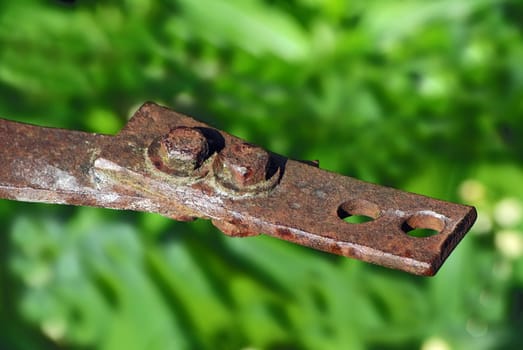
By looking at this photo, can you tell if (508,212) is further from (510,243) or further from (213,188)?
(213,188)

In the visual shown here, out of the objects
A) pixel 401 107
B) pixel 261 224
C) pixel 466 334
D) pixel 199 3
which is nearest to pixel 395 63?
pixel 401 107

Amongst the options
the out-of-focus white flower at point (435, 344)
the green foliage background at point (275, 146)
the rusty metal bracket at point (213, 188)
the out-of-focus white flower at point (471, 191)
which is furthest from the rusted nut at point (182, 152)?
the out-of-focus white flower at point (471, 191)

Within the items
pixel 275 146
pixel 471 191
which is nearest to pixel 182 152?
pixel 275 146

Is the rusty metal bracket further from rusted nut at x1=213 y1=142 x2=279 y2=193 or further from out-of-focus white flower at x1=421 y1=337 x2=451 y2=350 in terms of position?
out-of-focus white flower at x1=421 y1=337 x2=451 y2=350

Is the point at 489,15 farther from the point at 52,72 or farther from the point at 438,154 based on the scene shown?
the point at 52,72

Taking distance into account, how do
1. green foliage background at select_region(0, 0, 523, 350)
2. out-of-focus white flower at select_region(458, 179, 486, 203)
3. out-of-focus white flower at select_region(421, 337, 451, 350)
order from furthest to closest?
1. out-of-focus white flower at select_region(458, 179, 486, 203)
2. out-of-focus white flower at select_region(421, 337, 451, 350)
3. green foliage background at select_region(0, 0, 523, 350)

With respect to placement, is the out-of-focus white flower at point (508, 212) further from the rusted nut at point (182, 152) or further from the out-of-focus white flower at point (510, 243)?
the rusted nut at point (182, 152)

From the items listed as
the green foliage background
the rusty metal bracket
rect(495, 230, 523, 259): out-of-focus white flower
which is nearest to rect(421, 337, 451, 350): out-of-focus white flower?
the green foliage background
